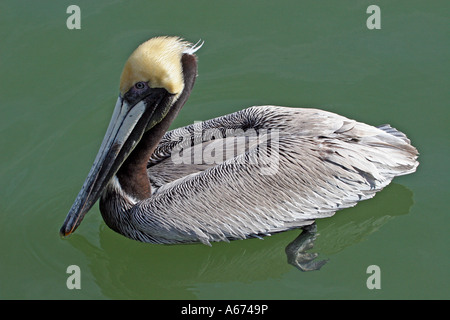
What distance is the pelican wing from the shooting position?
6.75 meters

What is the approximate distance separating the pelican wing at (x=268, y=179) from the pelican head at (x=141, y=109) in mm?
350

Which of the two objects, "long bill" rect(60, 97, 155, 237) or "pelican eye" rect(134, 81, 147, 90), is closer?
"pelican eye" rect(134, 81, 147, 90)

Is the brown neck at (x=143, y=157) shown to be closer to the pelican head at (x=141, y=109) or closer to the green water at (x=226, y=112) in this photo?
the pelican head at (x=141, y=109)

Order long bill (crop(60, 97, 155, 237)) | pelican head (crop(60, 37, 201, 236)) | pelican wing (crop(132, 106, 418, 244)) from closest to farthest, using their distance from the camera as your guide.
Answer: pelican head (crop(60, 37, 201, 236)) < long bill (crop(60, 97, 155, 237)) < pelican wing (crop(132, 106, 418, 244))

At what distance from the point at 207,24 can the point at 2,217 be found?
137 inches

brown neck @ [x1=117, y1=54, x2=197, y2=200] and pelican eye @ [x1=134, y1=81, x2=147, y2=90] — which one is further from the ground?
pelican eye @ [x1=134, y1=81, x2=147, y2=90]

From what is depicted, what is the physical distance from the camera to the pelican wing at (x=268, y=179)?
6.75 metres

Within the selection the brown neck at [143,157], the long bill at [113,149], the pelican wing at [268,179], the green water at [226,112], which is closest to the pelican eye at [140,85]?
the long bill at [113,149]

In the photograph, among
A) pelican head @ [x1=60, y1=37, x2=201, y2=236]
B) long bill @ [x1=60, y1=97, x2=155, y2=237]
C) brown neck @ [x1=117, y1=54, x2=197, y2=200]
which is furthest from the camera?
brown neck @ [x1=117, y1=54, x2=197, y2=200]

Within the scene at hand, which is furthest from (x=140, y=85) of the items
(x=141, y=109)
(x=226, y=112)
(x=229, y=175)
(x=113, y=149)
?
(x=226, y=112)

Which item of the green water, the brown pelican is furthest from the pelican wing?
the green water

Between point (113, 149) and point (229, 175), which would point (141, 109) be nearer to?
point (113, 149)

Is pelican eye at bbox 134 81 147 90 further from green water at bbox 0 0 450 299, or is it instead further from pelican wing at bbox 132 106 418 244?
green water at bbox 0 0 450 299
